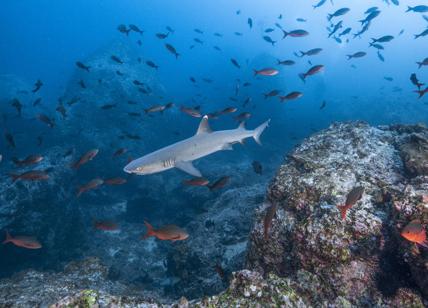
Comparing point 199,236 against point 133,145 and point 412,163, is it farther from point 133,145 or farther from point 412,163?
point 133,145

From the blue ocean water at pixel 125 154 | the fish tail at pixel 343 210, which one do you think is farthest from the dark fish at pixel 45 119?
the fish tail at pixel 343 210

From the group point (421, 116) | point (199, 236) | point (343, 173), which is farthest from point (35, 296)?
point (421, 116)

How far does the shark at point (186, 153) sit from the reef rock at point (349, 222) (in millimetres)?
2570

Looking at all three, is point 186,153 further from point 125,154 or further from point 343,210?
point 125,154

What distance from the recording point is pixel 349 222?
170 inches

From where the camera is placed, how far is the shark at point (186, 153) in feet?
22.7

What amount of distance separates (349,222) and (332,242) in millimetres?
417

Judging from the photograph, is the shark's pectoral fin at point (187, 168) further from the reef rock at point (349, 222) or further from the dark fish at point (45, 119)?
Result: the dark fish at point (45, 119)

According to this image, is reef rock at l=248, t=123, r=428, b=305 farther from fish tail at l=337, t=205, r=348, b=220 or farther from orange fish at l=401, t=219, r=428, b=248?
orange fish at l=401, t=219, r=428, b=248

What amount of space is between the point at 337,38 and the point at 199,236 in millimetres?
18352

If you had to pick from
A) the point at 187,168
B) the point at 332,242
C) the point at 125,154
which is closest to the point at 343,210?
the point at 332,242

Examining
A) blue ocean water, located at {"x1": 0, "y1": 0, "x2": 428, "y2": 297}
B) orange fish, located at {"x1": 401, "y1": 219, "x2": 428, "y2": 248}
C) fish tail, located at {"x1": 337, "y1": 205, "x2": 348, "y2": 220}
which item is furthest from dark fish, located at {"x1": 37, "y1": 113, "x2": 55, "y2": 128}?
orange fish, located at {"x1": 401, "y1": 219, "x2": 428, "y2": 248}

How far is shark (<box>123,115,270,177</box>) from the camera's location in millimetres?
6926

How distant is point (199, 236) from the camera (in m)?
8.62
